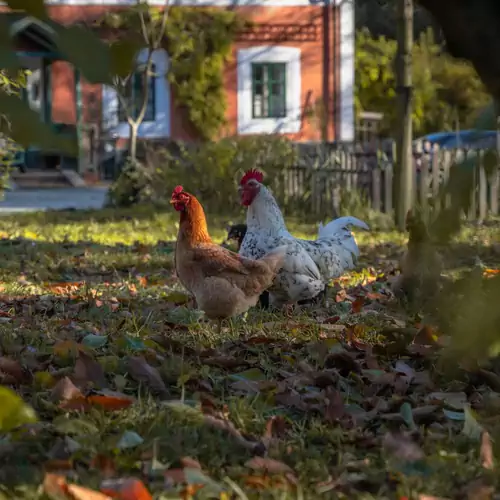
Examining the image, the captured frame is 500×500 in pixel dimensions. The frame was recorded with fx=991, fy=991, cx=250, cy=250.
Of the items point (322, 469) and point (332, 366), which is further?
point (332, 366)

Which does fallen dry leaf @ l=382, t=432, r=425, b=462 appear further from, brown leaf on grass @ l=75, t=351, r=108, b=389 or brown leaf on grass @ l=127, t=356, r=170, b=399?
brown leaf on grass @ l=75, t=351, r=108, b=389

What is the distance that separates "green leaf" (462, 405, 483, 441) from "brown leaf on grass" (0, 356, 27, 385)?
A: 1.60 metres

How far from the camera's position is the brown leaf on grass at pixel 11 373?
3.60 m

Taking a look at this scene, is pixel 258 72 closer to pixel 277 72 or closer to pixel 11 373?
pixel 277 72

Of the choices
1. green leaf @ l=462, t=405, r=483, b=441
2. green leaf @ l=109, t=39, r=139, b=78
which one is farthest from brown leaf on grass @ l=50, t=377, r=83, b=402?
green leaf @ l=109, t=39, r=139, b=78

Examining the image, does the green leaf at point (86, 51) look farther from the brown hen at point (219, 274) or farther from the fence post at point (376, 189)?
the fence post at point (376, 189)

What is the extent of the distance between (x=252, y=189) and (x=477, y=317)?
5089 mm

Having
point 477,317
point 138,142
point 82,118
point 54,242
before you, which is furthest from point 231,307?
point 82,118

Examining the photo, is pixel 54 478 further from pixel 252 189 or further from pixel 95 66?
pixel 252 189

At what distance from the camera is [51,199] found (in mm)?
20516

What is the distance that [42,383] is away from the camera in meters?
3.52

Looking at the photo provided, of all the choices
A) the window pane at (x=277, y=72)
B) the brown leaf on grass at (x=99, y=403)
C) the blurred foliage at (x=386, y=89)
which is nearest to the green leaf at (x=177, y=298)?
the brown leaf on grass at (x=99, y=403)

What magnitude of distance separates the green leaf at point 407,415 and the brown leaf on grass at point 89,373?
1058mm

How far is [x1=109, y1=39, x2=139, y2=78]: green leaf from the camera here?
1.13 metres
